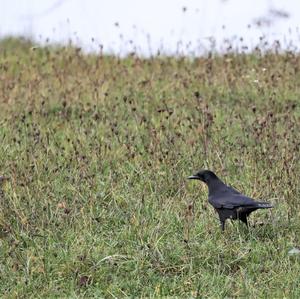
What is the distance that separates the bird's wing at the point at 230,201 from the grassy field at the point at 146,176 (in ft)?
0.62

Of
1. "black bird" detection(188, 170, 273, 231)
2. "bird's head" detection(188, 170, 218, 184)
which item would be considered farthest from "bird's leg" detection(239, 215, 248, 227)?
"bird's head" detection(188, 170, 218, 184)

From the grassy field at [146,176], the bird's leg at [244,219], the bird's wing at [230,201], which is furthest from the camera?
the bird's leg at [244,219]

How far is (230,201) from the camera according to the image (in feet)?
19.5

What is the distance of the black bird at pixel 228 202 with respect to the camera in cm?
582

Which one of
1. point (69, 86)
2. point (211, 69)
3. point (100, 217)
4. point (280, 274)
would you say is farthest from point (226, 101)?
point (280, 274)

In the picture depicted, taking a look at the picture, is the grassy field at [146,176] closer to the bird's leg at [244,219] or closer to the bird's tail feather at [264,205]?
the bird's leg at [244,219]

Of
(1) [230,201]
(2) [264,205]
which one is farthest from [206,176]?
(2) [264,205]

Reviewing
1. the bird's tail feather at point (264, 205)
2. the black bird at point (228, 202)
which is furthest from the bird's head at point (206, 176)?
the bird's tail feather at point (264, 205)

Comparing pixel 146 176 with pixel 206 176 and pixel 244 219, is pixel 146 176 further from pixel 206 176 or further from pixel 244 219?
pixel 244 219

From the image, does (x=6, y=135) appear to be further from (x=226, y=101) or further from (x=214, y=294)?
(x=214, y=294)

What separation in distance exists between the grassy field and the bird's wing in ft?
0.62

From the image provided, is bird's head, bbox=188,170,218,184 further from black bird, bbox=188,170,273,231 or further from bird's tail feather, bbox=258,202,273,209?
bird's tail feather, bbox=258,202,273,209

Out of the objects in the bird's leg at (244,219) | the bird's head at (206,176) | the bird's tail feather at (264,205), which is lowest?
the bird's leg at (244,219)

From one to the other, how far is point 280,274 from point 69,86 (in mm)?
4621
